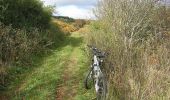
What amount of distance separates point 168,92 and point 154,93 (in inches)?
14.3

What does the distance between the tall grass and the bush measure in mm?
5863

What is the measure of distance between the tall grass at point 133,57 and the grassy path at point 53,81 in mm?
1495

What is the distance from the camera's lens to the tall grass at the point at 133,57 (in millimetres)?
10617

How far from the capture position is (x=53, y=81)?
15727 millimetres

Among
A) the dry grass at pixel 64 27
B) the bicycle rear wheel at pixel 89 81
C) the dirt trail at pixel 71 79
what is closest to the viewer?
the dirt trail at pixel 71 79

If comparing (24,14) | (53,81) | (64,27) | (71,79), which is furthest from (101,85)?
(64,27)

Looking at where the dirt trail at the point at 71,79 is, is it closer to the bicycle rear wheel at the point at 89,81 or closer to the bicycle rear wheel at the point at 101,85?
the bicycle rear wheel at the point at 89,81

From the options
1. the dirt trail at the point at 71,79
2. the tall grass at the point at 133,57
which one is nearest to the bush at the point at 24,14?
the dirt trail at the point at 71,79

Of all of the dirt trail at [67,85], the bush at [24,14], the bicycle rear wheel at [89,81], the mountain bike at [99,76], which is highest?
the bush at [24,14]

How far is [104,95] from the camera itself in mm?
11844

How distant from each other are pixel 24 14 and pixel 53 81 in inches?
433

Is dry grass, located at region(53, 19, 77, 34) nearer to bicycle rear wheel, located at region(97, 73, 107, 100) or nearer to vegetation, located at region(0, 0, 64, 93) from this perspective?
vegetation, located at region(0, 0, 64, 93)

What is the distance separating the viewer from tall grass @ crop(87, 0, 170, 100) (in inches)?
418

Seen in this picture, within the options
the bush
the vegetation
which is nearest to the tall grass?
the vegetation
